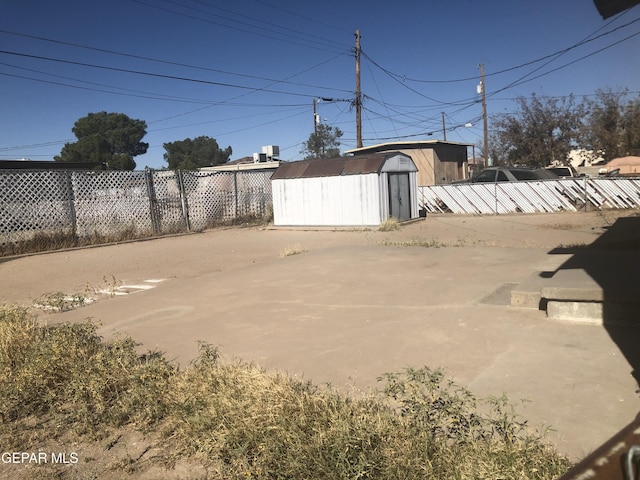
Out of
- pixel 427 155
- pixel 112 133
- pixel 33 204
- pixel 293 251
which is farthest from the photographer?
pixel 112 133

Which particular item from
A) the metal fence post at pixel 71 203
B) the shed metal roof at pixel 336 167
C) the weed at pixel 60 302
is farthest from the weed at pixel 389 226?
the weed at pixel 60 302

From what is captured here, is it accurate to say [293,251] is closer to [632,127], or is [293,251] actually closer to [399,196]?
[399,196]

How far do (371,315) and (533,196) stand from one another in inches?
626

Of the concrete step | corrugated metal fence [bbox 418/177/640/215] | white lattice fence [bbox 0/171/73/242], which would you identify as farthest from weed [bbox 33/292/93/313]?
corrugated metal fence [bbox 418/177/640/215]

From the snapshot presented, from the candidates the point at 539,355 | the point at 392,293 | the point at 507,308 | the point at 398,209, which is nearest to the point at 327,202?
the point at 398,209

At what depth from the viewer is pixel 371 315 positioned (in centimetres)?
555

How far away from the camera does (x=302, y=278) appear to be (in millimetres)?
7875

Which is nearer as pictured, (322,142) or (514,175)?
(514,175)

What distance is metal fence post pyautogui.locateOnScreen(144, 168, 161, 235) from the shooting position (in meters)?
16.5

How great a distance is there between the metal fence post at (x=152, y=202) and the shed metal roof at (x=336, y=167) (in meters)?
4.63

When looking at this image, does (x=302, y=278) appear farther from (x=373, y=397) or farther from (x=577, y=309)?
(x=373, y=397)

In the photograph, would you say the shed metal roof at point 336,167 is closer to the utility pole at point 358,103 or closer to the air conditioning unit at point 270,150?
the utility pole at point 358,103

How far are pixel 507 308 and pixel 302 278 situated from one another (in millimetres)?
3481

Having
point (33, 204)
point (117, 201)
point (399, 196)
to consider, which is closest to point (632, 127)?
point (399, 196)
